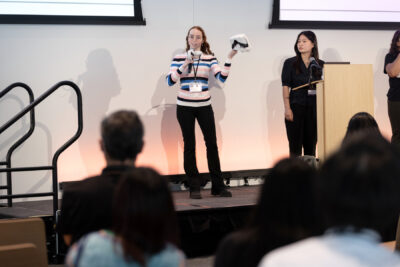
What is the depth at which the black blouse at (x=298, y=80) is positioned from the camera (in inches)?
180

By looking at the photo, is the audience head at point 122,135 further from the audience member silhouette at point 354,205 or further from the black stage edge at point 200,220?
the black stage edge at point 200,220

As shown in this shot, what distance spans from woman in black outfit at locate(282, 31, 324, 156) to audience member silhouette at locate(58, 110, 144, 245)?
312cm

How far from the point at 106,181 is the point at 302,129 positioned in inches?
127

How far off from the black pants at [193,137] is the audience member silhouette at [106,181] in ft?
9.00

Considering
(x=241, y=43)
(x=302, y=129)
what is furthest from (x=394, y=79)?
(x=241, y=43)

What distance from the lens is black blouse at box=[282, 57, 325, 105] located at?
4570mm

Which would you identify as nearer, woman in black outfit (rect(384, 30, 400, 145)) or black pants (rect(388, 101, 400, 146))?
woman in black outfit (rect(384, 30, 400, 145))

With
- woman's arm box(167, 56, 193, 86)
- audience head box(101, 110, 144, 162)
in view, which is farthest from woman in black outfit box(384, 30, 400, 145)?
audience head box(101, 110, 144, 162)

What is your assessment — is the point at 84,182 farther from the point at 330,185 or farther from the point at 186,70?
the point at 186,70

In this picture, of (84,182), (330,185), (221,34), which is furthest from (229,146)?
(330,185)

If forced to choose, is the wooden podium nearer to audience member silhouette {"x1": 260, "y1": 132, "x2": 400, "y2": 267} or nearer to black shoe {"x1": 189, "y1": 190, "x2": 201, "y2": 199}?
black shoe {"x1": 189, "y1": 190, "x2": 201, "y2": 199}

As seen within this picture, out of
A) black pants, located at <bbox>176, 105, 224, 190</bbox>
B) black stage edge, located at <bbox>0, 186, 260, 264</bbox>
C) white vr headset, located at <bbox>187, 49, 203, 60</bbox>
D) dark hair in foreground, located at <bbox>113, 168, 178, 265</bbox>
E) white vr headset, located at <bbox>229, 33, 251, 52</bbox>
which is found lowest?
black stage edge, located at <bbox>0, 186, 260, 264</bbox>

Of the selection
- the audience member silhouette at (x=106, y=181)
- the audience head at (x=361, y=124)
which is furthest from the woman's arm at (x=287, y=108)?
the audience member silhouette at (x=106, y=181)

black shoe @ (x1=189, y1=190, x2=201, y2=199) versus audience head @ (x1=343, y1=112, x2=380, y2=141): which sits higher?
audience head @ (x1=343, y1=112, x2=380, y2=141)
